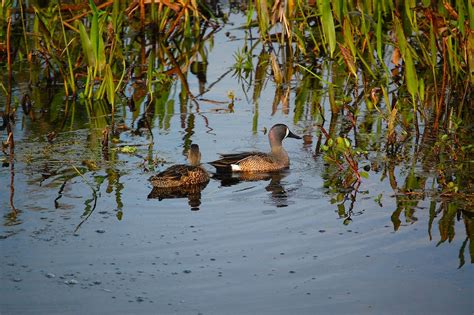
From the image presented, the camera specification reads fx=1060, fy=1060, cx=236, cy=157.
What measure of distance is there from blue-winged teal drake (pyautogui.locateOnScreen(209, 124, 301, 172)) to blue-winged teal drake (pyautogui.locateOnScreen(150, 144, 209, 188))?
292mm

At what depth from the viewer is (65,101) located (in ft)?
42.1

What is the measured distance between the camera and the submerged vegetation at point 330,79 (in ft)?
31.8

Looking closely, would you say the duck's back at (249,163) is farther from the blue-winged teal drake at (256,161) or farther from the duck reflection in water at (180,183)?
the duck reflection in water at (180,183)

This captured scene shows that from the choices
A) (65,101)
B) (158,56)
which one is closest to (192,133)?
(65,101)

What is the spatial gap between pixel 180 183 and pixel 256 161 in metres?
1.12

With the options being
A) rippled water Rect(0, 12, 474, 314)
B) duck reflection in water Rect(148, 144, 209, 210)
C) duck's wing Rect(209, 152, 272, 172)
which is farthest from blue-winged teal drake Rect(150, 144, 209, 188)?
duck's wing Rect(209, 152, 272, 172)

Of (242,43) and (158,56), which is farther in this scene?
(242,43)

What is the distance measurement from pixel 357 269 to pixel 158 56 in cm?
853

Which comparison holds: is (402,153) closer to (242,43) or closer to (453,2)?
(453,2)

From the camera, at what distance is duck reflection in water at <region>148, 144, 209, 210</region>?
9.23 meters

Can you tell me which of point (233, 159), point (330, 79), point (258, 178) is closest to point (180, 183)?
point (233, 159)

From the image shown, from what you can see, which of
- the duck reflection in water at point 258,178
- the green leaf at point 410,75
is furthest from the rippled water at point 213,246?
the green leaf at point 410,75

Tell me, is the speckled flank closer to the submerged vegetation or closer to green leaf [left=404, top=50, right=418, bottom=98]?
the submerged vegetation

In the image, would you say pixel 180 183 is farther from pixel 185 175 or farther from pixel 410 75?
pixel 410 75
